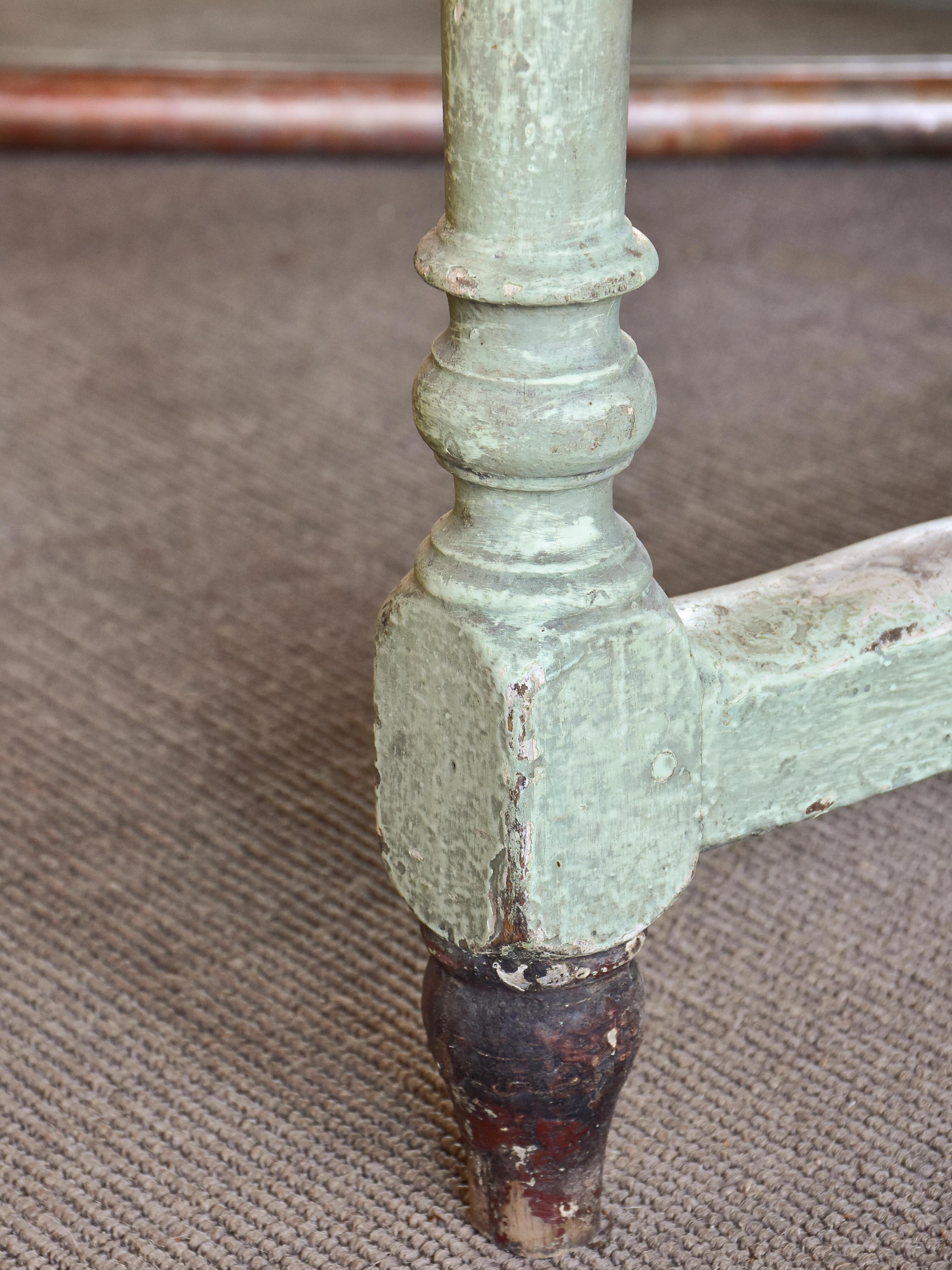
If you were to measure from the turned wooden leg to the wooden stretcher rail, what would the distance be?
4.74ft

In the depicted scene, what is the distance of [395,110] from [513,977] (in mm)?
1532

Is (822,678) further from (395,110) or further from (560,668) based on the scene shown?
(395,110)

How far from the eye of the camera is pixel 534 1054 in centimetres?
56

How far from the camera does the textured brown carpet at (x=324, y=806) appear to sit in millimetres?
674

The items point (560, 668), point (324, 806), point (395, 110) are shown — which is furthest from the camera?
point (395, 110)

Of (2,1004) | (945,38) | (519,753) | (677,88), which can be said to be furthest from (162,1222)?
(945,38)

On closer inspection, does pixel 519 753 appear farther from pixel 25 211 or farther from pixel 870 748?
pixel 25 211

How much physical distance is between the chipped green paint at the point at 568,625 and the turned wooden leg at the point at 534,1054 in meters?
0.02

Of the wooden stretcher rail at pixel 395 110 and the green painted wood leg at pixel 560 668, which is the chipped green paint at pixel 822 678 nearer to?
the green painted wood leg at pixel 560 668

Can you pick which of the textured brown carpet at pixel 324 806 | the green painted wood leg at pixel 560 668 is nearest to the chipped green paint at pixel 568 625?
the green painted wood leg at pixel 560 668

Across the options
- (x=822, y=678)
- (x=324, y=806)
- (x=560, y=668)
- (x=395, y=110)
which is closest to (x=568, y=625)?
(x=560, y=668)

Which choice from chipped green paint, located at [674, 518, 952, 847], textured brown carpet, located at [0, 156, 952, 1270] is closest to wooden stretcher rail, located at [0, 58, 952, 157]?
textured brown carpet, located at [0, 156, 952, 1270]

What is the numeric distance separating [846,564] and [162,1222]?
16.3 inches

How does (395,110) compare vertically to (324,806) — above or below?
above
